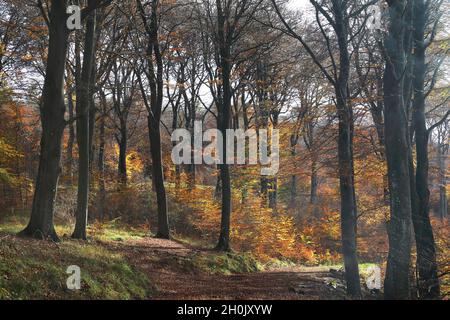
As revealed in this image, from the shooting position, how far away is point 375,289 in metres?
14.2

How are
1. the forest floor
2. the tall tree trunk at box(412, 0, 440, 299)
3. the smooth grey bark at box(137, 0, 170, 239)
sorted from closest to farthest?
1. the forest floor
2. the tall tree trunk at box(412, 0, 440, 299)
3. the smooth grey bark at box(137, 0, 170, 239)

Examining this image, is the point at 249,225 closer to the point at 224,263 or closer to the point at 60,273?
the point at 224,263

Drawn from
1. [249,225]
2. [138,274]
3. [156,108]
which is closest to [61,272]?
[138,274]

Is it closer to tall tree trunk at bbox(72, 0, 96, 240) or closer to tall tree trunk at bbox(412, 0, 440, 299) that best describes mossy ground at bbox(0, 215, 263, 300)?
tall tree trunk at bbox(72, 0, 96, 240)

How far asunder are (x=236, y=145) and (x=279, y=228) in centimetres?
586

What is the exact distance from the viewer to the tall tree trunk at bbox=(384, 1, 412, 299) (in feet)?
27.5

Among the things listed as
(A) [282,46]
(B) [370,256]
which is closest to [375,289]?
(A) [282,46]

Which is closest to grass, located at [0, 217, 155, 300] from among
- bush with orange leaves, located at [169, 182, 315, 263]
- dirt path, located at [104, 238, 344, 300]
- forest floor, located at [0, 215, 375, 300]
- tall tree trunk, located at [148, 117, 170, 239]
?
forest floor, located at [0, 215, 375, 300]

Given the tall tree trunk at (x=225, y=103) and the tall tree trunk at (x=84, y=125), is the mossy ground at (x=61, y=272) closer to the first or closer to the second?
the tall tree trunk at (x=84, y=125)

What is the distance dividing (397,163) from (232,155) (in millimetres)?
16668

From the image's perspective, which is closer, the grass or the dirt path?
the grass

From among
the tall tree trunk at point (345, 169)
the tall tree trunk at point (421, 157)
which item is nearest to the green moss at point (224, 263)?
the tall tree trunk at point (345, 169)

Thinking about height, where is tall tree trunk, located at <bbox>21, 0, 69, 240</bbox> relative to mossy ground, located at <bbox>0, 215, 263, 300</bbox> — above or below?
above

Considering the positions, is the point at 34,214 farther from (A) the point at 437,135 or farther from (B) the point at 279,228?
(A) the point at 437,135
